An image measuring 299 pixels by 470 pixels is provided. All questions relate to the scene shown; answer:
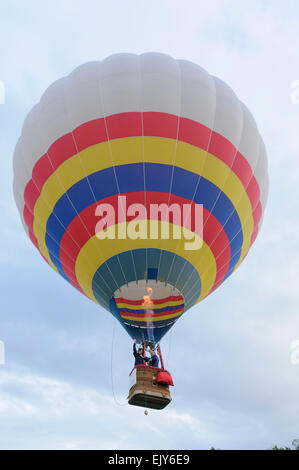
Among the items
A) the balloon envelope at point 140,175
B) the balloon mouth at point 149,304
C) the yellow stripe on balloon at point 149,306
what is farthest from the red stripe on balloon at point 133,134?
the yellow stripe on balloon at point 149,306

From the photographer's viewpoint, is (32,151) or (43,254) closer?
(32,151)

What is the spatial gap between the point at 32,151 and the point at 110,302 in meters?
3.49

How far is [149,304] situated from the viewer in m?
9.19

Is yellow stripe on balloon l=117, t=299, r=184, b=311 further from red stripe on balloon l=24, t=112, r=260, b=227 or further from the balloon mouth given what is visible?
red stripe on balloon l=24, t=112, r=260, b=227

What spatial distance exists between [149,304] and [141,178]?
256 cm

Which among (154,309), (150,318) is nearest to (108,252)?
(154,309)

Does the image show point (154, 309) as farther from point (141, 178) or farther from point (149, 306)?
point (141, 178)

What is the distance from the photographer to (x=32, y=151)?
9297 millimetres

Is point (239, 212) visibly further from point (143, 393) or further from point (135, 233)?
point (143, 393)

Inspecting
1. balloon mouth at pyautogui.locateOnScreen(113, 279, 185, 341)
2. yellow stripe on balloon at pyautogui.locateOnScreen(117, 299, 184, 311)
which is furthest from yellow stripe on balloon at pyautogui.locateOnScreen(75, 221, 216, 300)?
yellow stripe on balloon at pyautogui.locateOnScreen(117, 299, 184, 311)

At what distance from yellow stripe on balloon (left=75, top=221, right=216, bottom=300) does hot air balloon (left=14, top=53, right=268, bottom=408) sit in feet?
0.07
